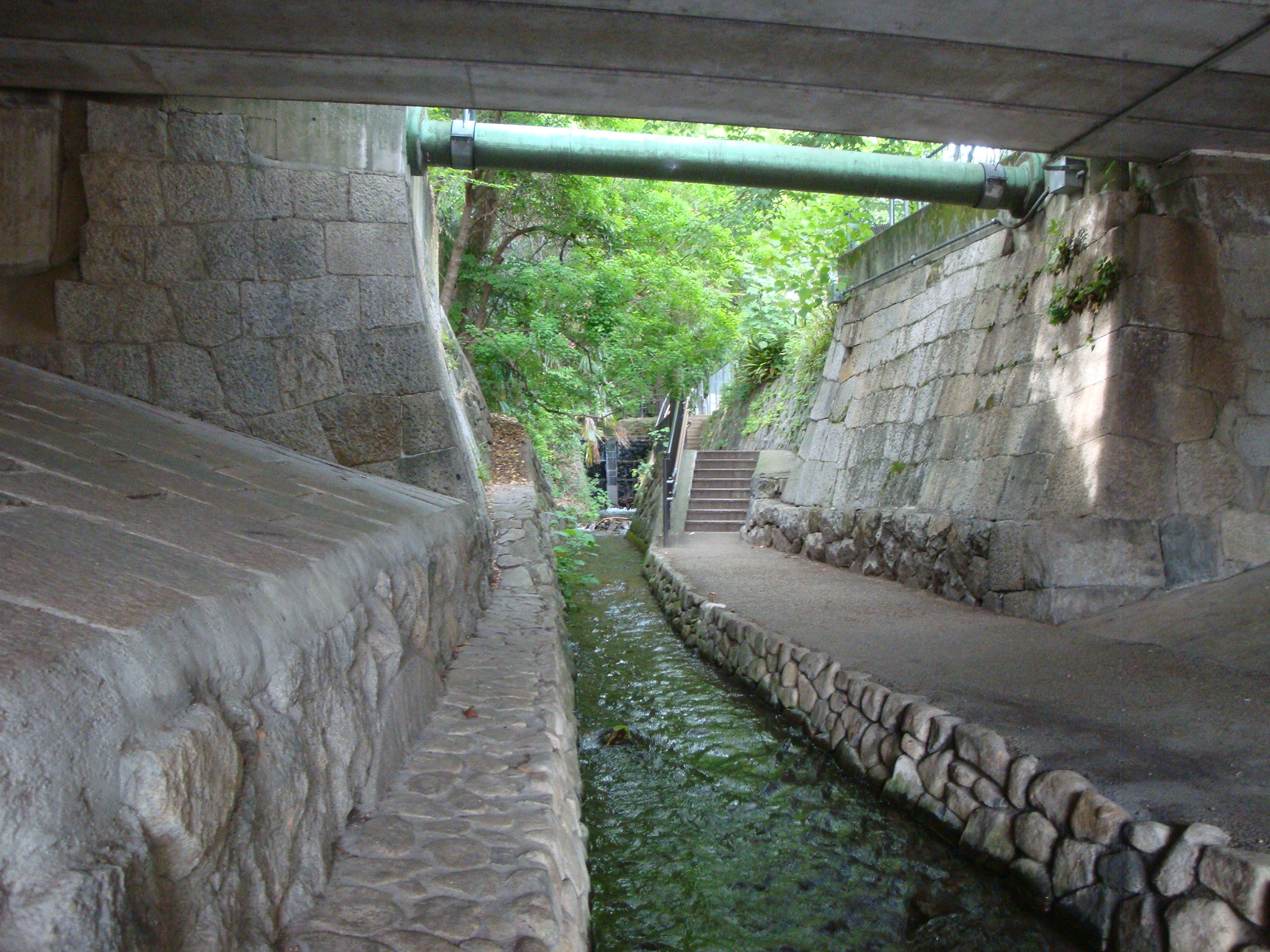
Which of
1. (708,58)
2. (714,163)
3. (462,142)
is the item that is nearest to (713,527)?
(714,163)

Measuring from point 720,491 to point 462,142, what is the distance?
8.09m

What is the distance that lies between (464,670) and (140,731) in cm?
231

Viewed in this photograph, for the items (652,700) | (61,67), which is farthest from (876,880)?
(61,67)

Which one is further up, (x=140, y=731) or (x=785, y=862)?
(x=140, y=731)

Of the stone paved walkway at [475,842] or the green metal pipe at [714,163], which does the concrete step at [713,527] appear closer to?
the green metal pipe at [714,163]

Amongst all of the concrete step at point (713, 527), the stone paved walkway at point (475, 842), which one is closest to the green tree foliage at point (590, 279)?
the concrete step at point (713, 527)

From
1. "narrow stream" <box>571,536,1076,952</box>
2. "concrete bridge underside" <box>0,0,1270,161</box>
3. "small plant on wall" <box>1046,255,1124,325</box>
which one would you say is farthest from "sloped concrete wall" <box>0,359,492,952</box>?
"small plant on wall" <box>1046,255,1124,325</box>

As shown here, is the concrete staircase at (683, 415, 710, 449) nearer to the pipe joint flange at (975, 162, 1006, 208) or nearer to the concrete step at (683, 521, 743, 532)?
the concrete step at (683, 521, 743, 532)

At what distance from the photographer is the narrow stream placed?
2.77 meters

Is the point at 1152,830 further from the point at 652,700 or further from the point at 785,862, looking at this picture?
the point at 652,700

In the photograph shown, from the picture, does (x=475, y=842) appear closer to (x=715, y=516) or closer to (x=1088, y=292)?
(x=1088, y=292)

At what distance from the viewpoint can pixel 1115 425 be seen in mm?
4953

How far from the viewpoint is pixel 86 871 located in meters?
0.86

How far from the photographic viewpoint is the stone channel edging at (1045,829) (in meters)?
2.10
